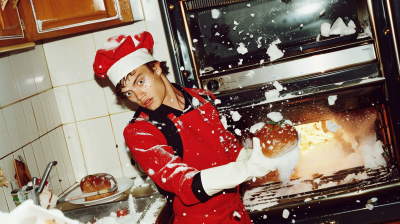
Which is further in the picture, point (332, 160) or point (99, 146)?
point (99, 146)

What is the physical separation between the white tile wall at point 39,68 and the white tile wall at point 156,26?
65 centimetres

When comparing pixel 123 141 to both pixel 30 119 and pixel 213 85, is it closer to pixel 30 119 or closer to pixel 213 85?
pixel 30 119

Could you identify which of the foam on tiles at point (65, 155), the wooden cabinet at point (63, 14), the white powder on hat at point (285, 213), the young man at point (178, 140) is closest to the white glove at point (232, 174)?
the young man at point (178, 140)

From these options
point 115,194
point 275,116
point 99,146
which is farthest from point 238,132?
point 99,146

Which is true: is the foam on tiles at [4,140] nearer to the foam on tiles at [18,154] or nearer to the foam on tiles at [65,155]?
the foam on tiles at [18,154]

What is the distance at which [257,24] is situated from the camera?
1422 millimetres

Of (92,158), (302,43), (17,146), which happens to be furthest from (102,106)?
(302,43)

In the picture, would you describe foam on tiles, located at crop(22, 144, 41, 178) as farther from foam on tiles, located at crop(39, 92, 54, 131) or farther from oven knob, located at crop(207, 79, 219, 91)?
oven knob, located at crop(207, 79, 219, 91)

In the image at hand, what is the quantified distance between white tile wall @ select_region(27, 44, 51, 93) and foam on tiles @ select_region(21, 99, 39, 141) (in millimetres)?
141

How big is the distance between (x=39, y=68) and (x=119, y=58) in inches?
32.5

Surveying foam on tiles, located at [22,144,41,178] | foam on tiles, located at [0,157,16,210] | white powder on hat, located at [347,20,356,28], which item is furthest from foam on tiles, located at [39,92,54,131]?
white powder on hat, located at [347,20,356,28]

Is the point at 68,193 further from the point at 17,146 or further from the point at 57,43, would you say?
the point at 57,43

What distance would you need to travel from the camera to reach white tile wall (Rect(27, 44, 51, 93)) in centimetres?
173

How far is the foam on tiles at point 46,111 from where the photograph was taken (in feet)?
5.75
